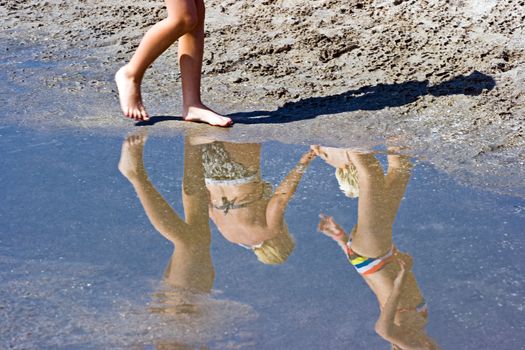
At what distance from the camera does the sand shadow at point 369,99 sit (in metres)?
5.11

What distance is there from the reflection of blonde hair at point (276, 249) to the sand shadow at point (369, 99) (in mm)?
1516

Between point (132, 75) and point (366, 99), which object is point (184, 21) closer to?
point (132, 75)

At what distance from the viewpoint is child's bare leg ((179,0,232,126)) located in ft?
16.2

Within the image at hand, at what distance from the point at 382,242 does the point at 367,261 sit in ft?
0.60

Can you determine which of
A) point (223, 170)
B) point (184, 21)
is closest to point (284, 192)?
point (223, 170)

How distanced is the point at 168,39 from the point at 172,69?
120 centimetres

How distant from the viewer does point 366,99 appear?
523 cm

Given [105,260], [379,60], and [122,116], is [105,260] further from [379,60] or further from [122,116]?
[379,60]

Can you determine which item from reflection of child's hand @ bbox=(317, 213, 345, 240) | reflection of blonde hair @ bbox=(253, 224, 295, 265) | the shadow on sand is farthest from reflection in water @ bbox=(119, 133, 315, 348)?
the shadow on sand

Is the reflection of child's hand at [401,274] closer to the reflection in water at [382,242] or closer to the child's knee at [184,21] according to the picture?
the reflection in water at [382,242]

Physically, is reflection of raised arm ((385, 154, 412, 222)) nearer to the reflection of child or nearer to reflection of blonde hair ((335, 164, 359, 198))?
reflection of blonde hair ((335, 164, 359, 198))

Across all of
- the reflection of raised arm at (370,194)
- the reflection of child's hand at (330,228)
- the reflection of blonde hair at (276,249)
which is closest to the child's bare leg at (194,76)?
the reflection of raised arm at (370,194)

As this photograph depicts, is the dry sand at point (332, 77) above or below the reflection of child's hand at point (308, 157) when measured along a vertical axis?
above

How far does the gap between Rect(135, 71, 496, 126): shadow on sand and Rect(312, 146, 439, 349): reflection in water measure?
1.86 ft
